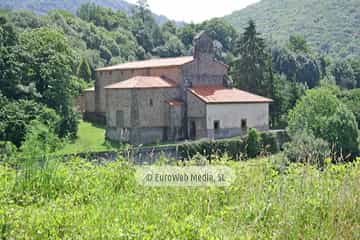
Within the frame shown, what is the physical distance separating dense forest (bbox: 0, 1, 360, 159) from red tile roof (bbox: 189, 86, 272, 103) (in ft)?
25.6

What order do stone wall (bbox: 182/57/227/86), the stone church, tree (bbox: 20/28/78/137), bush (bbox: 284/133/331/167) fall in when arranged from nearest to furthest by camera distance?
bush (bbox: 284/133/331/167)
the stone church
tree (bbox: 20/28/78/137)
stone wall (bbox: 182/57/227/86)

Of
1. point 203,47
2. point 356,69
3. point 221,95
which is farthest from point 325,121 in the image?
point 356,69

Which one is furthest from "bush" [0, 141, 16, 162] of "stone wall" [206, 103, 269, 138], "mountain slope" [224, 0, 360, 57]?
"mountain slope" [224, 0, 360, 57]

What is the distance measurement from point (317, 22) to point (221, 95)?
108275 millimetres

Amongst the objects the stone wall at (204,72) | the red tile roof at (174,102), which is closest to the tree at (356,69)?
the stone wall at (204,72)

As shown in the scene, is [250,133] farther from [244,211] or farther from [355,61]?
[355,61]

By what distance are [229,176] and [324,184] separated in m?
1.18

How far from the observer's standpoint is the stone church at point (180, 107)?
126 feet

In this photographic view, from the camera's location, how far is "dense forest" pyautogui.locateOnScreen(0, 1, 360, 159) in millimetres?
37875

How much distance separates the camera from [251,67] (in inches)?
1973

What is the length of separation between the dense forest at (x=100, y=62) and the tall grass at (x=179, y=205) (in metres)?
3.06

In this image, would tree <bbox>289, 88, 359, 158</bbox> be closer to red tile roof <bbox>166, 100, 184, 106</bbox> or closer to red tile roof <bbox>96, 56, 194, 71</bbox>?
red tile roof <bbox>166, 100, 184, 106</bbox>

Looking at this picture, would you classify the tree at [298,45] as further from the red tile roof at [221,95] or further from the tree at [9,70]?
the tree at [9,70]

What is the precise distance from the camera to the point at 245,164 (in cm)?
706
